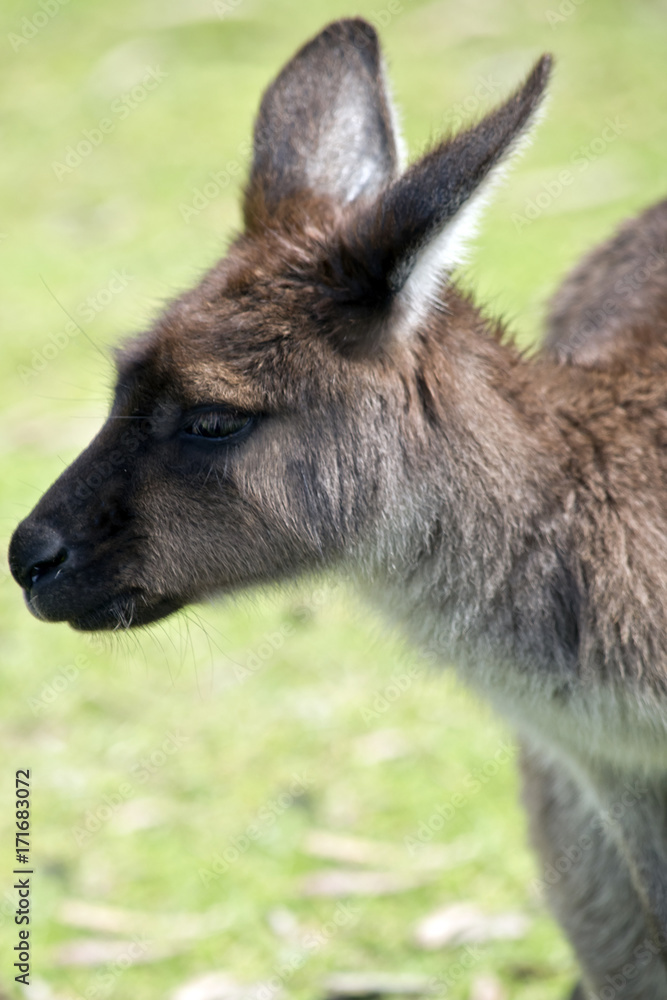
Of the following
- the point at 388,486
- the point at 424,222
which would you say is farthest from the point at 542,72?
the point at 388,486

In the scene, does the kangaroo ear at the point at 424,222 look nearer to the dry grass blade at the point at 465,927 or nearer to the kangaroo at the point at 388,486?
the kangaroo at the point at 388,486

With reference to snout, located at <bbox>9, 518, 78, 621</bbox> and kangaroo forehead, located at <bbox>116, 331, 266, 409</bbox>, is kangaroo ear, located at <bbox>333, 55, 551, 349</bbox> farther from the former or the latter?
snout, located at <bbox>9, 518, 78, 621</bbox>

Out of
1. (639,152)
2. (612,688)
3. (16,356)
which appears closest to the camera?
(612,688)

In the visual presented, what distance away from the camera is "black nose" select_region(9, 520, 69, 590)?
2.96 m

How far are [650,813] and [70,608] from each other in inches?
63.8

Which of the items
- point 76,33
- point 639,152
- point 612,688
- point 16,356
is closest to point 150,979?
point 612,688

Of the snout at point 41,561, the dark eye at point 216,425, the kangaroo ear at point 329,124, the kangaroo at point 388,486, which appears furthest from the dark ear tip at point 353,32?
the snout at point 41,561

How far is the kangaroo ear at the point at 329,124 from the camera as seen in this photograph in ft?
11.4

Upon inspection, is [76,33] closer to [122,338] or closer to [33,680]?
[33,680]

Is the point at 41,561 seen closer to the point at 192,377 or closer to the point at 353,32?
the point at 192,377

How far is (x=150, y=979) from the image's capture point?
4008 millimetres

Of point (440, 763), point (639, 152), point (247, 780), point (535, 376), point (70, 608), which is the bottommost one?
point (247, 780)

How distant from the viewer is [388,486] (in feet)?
9.84

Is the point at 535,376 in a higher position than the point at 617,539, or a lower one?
higher
